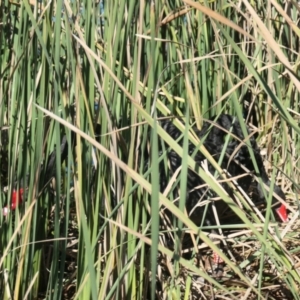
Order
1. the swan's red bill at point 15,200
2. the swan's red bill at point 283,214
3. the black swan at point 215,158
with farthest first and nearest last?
1. the swan's red bill at point 283,214
2. the black swan at point 215,158
3. the swan's red bill at point 15,200

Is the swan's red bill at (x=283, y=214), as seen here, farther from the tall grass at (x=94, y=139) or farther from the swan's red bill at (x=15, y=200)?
the swan's red bill at (x=15, y=200)

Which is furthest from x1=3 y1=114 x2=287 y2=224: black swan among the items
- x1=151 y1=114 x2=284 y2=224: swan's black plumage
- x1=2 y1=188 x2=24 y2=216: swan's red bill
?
x1=2 y1=188 x2=24 y2=216: swan's red bill

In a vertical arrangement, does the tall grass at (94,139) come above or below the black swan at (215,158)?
above

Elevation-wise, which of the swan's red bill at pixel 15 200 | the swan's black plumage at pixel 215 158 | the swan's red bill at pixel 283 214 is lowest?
the swan's red bill at pixel 283 214

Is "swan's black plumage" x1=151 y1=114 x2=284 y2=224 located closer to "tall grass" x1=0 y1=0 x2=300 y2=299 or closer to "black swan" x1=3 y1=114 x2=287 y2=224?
"black swan" x1=3 y1=114 x2=287 y2=224

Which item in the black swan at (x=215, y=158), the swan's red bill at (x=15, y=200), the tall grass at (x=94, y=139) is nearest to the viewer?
the tall grass at (x=94, y=139)

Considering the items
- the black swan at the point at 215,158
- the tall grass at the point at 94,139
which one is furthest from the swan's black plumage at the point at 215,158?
the tall grass at the point at 94,139

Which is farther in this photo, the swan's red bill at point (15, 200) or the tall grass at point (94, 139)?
the swan's red bill at point (15, 200)

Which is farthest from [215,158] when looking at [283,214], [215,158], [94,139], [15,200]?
[94,139]

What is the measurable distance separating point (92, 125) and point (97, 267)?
9.2 inches

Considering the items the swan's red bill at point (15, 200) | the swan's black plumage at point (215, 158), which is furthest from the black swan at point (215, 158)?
the swan's red bill at point (15, 200)

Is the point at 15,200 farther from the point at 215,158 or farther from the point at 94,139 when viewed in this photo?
the point at 215,158

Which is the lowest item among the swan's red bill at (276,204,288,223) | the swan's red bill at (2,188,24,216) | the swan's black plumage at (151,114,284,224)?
the swan's red bill at (276,204,288,223)

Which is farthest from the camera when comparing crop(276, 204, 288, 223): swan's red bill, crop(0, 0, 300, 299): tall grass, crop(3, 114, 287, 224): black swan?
crop(276, 204, 288, 223): swan's red bill
